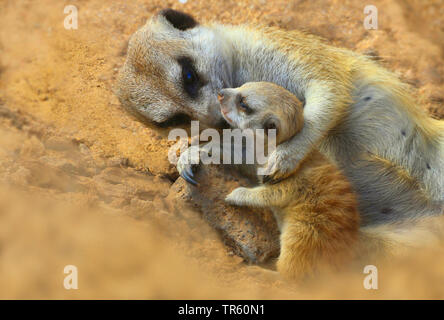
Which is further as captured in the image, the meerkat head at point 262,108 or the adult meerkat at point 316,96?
the adult meerkat at point 316,96

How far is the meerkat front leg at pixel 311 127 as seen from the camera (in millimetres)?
2990

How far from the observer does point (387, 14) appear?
527 cm

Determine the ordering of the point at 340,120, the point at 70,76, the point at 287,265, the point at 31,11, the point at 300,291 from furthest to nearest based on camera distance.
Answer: the point at 31,11 → the point at 70,76 → the point at 340,120 → the point at 287,265 → the point at 300,291

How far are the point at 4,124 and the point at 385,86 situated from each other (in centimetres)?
263

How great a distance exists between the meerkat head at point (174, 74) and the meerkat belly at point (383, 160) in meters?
0.85

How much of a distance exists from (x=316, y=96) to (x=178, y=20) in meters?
1.07

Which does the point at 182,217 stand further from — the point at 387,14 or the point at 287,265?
the point at 387,14

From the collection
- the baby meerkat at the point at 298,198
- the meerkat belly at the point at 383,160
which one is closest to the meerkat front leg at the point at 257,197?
the baby meerkat at the point at 298,198

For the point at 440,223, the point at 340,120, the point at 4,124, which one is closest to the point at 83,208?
the point at 4,124

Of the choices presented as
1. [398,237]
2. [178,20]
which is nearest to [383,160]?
[398,237]

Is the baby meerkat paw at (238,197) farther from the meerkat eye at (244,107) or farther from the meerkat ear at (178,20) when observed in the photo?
the meerkat ear at (178,20)

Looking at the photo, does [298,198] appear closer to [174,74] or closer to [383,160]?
[383,160]

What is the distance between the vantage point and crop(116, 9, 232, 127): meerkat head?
310 centimetres

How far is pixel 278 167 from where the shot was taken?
2.98 meters
